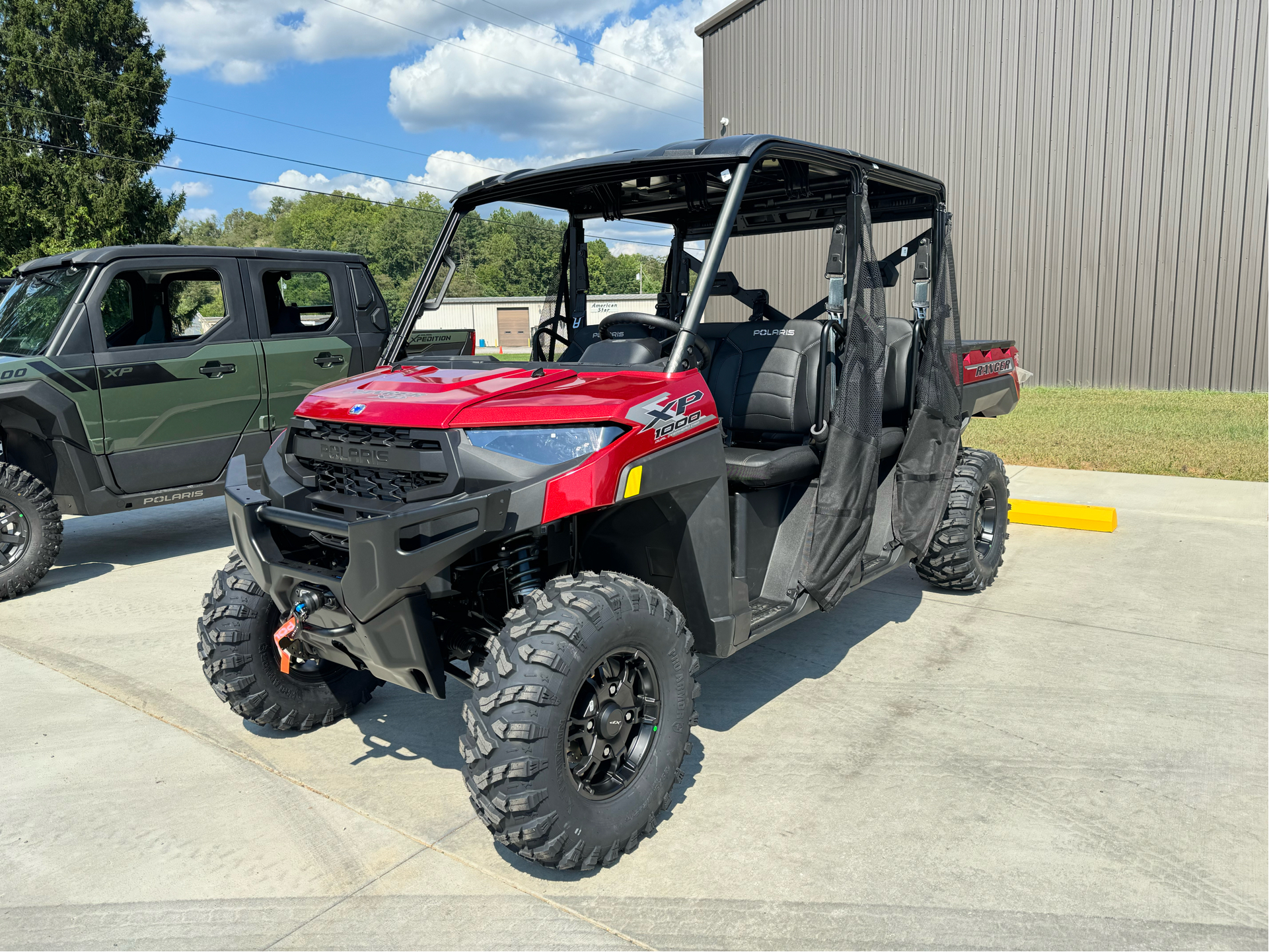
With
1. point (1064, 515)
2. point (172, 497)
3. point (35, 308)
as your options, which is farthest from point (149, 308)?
point (1064, 515)

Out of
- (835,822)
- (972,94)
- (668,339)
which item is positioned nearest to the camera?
(835,822)

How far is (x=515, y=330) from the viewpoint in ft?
15.8

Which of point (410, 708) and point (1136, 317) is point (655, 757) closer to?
point (410, 708)

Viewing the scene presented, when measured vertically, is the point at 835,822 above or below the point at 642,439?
below

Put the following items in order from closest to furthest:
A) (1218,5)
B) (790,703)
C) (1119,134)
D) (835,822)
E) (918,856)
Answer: (918,856), (835,822), (790,703), (1218,5), (1119,134)

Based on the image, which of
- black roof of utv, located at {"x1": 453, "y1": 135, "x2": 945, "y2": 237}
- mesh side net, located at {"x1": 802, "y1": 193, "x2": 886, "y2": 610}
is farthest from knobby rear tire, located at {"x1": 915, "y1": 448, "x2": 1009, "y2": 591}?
black roof of utv, located at {"x1": 453, "y1": 135, "x2": 945, "y2": 237}

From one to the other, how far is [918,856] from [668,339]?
188 centimetres

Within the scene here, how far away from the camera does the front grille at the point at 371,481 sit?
9.52ft

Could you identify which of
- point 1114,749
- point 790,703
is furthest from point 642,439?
point 1114,749

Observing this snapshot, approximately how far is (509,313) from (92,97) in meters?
25.8

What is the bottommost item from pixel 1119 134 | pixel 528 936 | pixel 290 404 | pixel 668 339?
pixel 528 936

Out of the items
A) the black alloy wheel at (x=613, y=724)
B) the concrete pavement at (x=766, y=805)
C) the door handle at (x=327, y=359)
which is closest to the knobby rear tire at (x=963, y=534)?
the concrete pavement at (x=766, y=805)

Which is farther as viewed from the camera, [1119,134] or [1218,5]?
[1119,134]

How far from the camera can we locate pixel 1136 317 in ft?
55.9
